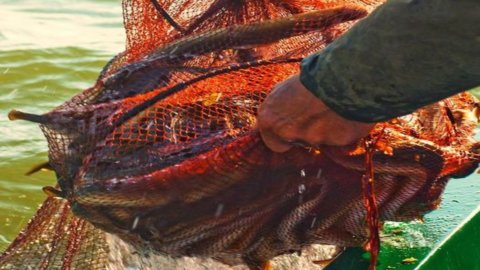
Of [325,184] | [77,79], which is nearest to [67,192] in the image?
[325,184]

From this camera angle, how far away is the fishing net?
8.07ft

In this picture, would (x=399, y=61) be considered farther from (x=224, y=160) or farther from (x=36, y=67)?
(x=36, y=67)

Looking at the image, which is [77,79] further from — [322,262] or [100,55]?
[322,262]

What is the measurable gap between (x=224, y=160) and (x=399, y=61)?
2.69 ft

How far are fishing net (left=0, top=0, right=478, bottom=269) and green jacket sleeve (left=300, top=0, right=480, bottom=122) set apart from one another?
45 cm

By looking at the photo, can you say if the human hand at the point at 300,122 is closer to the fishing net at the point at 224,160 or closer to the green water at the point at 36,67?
the fishing net at the point at 224,160

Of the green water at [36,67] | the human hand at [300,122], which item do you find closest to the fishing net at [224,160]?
the human hand at [300,122]

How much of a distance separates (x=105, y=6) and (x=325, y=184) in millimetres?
8340

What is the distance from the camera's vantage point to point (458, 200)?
3.85m

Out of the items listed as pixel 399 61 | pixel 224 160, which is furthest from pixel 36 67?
pixel 399 61

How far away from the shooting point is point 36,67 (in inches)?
316

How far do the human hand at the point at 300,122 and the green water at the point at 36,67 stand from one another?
10.1 feet

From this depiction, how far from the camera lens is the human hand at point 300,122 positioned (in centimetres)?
212

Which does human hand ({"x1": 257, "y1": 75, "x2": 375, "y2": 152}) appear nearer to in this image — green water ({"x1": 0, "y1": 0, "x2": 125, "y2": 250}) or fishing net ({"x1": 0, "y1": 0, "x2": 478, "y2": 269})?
fishing net ({"x1": 0, "y1": 0, "x2": 478, "y2": 269})
